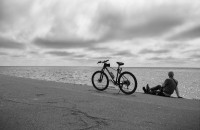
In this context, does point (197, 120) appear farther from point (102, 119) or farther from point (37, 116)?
point (37, 116)

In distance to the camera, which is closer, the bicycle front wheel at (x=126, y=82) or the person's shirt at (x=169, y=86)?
the bicycle front wheel at (x=126, y=82)

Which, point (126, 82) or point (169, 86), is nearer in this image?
point (126, 82)

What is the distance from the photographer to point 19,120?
4.03 m

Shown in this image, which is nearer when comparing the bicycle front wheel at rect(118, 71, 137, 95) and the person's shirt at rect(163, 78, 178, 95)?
the bicycle front wheel at rect(118, 71, 137, 95)

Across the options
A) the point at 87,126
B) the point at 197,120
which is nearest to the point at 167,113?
the point at 197,120

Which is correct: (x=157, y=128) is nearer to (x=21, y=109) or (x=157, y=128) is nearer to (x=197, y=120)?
(x=197, y=120)

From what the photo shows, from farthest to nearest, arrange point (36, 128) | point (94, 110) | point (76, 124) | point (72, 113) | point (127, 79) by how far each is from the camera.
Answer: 1. point (127, 79)
2. point (94, 110)
3. point (72, 113)
4. point (76, 124)
5. point (36, 128)

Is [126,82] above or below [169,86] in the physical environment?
above

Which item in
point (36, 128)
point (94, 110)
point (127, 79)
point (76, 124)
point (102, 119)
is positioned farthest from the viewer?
point (127, 79)

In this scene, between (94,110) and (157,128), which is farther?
(94,110)

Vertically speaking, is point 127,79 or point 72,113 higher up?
point 127,79

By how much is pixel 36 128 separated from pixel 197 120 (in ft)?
11.9

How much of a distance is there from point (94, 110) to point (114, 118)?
899 mm

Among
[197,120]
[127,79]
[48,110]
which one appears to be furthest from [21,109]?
[127,79]
